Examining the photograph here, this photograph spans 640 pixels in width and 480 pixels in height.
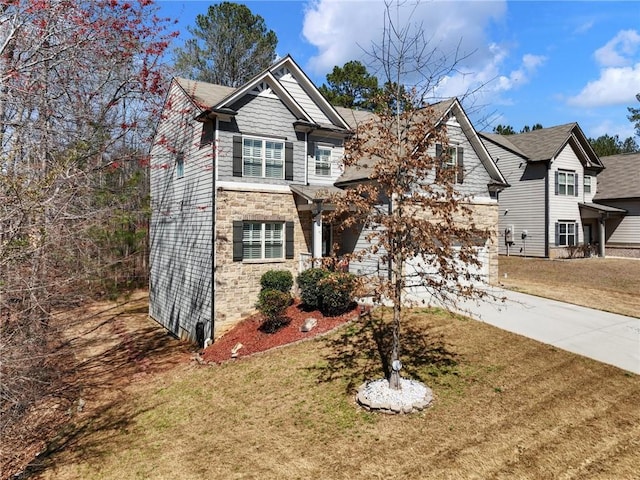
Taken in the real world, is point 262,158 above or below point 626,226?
above

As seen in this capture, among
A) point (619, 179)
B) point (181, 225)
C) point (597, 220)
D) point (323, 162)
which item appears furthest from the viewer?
point (619, 179)

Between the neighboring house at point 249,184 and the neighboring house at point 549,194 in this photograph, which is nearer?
the neighboring house at point 249,184

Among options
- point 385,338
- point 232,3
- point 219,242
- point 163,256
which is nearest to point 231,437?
point 385,338

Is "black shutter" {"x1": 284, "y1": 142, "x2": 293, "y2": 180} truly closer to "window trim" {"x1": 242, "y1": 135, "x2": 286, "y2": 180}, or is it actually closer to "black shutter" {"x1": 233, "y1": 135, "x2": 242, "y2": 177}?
"window trim" {"x1": 242, "y1": 135, "x2": 286, "y2": 180}

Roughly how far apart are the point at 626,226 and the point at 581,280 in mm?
12168

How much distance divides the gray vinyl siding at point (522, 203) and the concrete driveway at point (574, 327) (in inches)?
470

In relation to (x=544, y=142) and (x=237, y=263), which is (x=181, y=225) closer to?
(x=237, y=263)

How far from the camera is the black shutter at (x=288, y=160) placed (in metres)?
14.2

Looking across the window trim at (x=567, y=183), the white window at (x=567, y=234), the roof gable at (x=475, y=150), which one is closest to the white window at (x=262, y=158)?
the roof gable at (x=475, y=150)

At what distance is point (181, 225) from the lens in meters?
15.7

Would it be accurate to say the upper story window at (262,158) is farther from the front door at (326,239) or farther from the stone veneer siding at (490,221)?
the stone veneer siding at (490,221)

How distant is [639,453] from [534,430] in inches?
52.6

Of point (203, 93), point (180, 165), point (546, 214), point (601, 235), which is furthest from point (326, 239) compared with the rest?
point (601, 235)

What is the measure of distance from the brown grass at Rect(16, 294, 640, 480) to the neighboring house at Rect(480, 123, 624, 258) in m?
16.7
